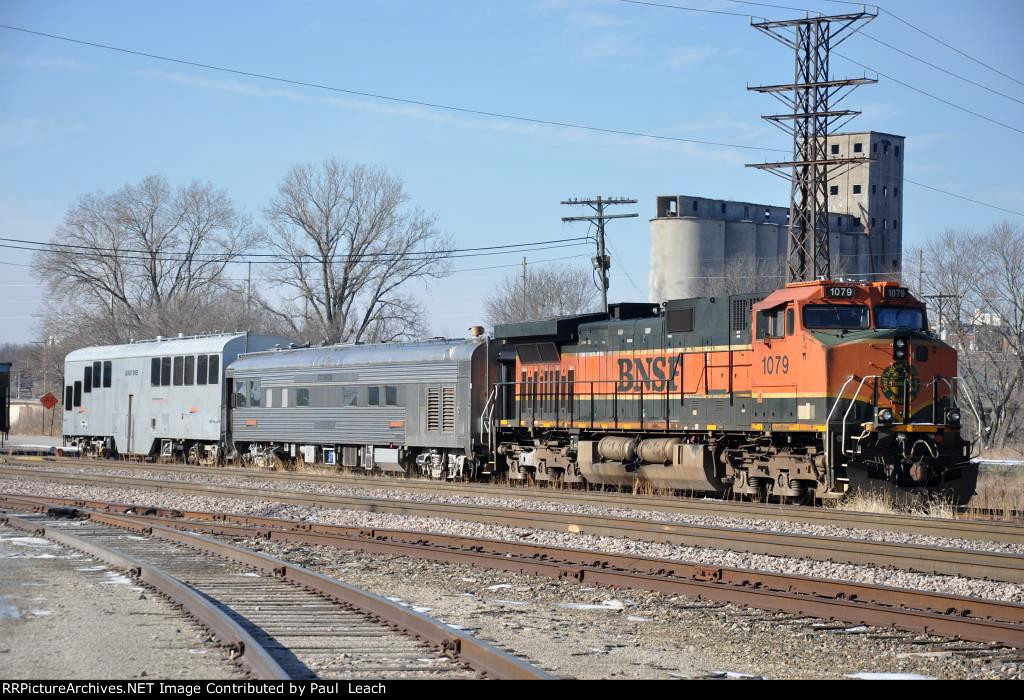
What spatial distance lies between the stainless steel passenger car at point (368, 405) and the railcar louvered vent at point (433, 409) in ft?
0.08

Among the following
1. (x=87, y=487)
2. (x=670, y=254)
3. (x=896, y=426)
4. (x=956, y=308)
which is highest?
(x=670, y=254)

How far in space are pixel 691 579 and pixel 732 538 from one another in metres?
3.04

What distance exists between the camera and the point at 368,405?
27375mm

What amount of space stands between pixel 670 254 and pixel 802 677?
86.8m

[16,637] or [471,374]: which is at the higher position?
[471,374]

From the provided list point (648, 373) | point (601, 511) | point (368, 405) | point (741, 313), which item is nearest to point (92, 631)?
point (601, 511)

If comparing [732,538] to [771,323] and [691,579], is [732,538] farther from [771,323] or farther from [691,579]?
[771,323]

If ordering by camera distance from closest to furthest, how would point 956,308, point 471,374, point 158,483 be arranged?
point 158,483
point 471,374
point 956,308

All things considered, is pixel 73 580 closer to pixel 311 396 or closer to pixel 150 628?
pixel 150 628

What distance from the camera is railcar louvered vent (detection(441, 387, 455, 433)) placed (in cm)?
2511

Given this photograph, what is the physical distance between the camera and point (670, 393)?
66.3 feet

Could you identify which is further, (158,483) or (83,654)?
(158,483)

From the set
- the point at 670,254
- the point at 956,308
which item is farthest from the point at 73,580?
the point at 670,254

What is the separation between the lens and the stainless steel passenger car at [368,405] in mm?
25062
